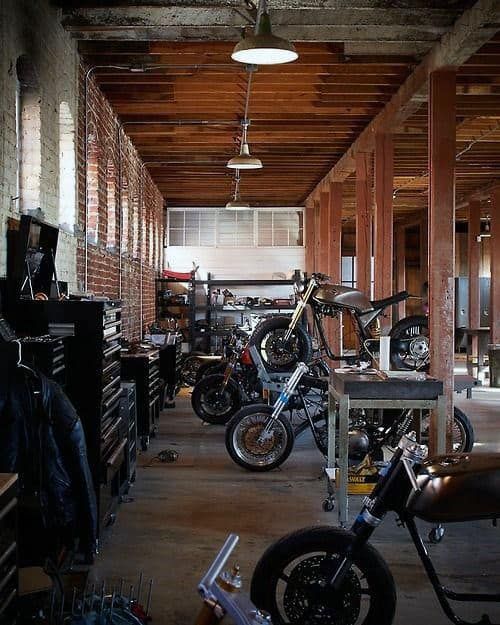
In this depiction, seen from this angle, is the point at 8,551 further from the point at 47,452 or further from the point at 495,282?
the point at 495,282

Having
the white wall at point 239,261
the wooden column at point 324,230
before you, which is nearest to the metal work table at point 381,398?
the wooden column at point 324,230

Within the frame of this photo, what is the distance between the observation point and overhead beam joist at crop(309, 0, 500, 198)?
20.5ft

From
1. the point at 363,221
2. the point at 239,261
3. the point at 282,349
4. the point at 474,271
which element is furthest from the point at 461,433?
the point at 239,261

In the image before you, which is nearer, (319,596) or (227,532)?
(319,596)

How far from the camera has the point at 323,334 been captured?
8703 millimetres

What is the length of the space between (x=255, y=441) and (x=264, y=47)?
3383 mm

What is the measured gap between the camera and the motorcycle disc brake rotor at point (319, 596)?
318cm

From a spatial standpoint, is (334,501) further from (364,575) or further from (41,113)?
(41,113)

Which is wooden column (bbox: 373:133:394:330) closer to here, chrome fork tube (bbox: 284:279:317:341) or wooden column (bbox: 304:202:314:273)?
chrome fork tube (bbox: 284:279:317:341)

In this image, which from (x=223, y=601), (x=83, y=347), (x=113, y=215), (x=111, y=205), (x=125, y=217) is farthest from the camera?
(x=125, y=217)

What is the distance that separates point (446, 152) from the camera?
7.23 m

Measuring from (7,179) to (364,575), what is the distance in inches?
128

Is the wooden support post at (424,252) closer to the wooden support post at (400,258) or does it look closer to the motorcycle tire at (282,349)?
the wooden support post at (400,258)

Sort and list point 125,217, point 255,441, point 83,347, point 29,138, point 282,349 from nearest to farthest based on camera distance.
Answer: point 83,347, point 29,138, point 255,441, point 282,349, point 125,217
